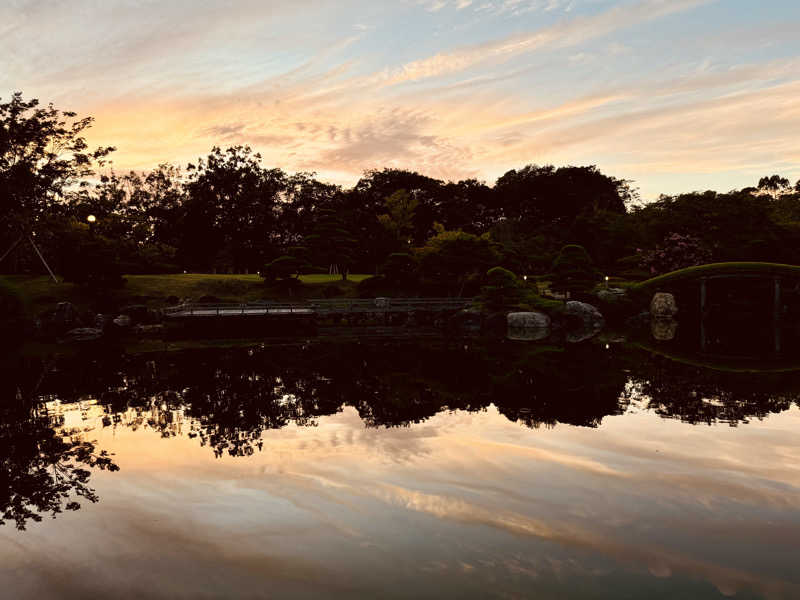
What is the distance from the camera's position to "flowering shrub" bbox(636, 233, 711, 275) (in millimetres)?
50625

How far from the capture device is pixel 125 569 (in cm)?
711

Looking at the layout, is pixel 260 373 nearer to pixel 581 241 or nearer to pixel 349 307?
pixel 349 307

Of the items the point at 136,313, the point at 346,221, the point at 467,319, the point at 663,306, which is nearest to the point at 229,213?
the point at 346,221

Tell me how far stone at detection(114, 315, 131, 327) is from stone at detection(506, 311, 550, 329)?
2621 centimetres

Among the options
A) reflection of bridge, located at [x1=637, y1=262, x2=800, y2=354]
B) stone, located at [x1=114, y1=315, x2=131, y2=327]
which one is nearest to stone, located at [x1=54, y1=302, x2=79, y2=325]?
stone, located at [x1=114, y1=315, x2=131, y2=327]

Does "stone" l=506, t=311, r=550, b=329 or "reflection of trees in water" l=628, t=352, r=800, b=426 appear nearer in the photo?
"reflection of trees in water" l=628, t=352, r=800, b=426

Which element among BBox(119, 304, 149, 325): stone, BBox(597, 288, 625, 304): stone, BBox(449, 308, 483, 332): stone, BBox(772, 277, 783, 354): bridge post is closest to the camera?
BBox(449, 308, 483, 332): stone

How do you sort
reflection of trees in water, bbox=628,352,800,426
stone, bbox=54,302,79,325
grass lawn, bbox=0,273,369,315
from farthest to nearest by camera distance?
grass lawn, bbox=0,273,369,315
stone, bbox=54,302,79,325
reflection of trees in water, bbox=628,352,800,426

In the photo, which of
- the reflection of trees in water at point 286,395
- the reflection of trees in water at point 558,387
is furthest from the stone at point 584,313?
the reflection of trees in water at point 286,395

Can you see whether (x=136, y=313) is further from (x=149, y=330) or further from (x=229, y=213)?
(x=229, y=213)

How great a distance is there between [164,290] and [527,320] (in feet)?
94.5

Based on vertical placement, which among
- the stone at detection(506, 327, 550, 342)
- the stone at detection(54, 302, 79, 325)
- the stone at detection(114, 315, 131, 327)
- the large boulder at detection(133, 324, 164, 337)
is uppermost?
the stone at detection(54, 302, 79, 325)

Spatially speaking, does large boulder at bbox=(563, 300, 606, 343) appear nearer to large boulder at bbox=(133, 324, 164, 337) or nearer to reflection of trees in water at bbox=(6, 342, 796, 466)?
reflection of trees in water at bbox=(6, 342, 796, 466)

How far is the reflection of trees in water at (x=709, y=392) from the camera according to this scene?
49.8 ft
